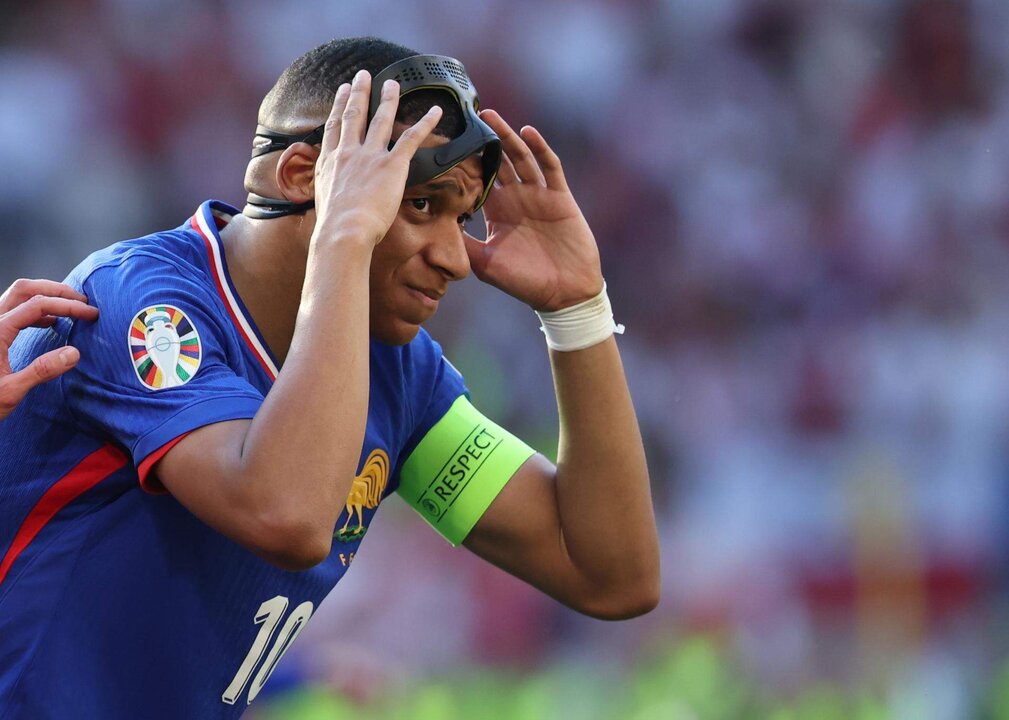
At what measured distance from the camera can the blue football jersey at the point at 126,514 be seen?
78.5 inches

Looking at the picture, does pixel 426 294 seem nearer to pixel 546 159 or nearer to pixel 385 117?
pixel 385 117

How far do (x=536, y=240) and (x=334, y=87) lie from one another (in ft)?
2.03

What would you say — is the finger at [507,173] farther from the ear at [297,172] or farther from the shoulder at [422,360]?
the ear at [297,172]

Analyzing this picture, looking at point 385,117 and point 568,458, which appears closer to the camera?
point 385,117

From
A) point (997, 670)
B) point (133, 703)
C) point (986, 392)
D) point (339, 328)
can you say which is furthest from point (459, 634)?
point (339, 328)

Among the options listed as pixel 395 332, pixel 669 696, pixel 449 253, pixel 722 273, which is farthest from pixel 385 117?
pixel 722 273

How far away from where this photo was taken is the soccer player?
6.36 ft

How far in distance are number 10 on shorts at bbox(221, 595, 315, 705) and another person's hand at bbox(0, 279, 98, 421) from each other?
59 centimetres

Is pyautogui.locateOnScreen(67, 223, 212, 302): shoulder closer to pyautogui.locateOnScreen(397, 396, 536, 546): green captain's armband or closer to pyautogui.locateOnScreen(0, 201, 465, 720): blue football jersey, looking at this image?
pyautogui.locateOnScreen(0, 201, 465, 720): blue football jersey

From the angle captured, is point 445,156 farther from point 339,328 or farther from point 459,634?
point 459,634

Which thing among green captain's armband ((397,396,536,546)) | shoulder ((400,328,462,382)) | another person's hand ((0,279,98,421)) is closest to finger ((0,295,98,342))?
another person's hand ((0,279,98,421))

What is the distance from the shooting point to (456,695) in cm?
525

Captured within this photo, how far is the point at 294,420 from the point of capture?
189cm

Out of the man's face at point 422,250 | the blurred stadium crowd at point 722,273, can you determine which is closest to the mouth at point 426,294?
the man's face at point 422,250
